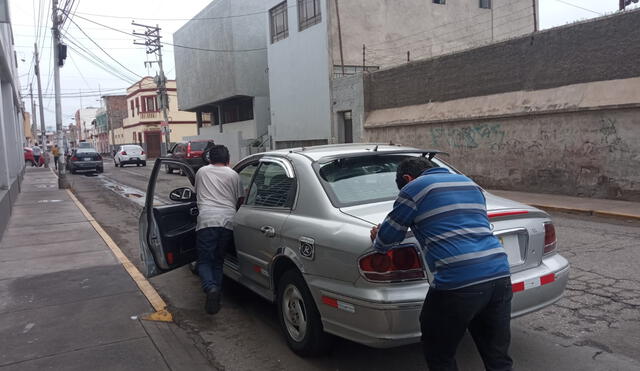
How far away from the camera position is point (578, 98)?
12.0 meters

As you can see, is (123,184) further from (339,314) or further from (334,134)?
(339,314)

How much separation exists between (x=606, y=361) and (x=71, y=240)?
8.12 metres

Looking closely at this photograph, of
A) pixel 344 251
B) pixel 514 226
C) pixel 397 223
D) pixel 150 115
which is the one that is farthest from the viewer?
pixel 150 115

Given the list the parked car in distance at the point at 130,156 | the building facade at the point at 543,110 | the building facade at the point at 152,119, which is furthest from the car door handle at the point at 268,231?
the building facade at the point at 152,119

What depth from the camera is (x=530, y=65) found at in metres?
13.3

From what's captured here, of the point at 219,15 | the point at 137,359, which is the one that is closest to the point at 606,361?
the point at 137,359

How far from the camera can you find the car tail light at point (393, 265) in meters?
3.10

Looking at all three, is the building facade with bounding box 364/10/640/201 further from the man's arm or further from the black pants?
the man's arm

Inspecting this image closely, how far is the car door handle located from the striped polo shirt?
1.55 m

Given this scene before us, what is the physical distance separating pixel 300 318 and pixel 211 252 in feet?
4.53

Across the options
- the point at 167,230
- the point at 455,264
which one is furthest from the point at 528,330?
the point at 167,230

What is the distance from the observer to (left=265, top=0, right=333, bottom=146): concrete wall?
74.2ft

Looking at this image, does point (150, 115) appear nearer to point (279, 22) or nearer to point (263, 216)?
point (279, 22)

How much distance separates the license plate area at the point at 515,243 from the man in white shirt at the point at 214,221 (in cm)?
253
